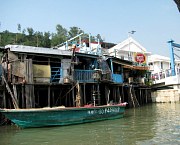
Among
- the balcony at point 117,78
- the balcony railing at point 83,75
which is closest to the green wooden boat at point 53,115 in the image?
the balcony railing at point 83,75

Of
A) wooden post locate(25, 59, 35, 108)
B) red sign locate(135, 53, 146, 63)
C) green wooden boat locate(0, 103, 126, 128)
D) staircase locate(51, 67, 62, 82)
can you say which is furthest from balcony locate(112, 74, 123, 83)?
red sign locate(135, 53, 146, 63)

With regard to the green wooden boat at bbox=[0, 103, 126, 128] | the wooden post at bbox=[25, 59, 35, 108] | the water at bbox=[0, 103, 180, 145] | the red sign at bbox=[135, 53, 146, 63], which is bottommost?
the water at bbox=[0, 103, 180, 145]

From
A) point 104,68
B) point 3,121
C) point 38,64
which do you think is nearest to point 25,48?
point 38,64

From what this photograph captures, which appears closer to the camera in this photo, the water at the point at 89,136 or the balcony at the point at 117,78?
the water at the point at 89,136

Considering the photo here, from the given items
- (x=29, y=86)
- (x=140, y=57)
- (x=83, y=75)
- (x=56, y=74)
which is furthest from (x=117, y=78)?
(x=140, y=57)

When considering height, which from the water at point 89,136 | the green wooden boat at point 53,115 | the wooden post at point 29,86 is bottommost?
the water at point 89,136

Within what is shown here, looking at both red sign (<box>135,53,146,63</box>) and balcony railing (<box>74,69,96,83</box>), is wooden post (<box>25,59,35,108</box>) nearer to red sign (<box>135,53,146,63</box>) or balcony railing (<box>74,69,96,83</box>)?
balcony railing (<box>74,69,96,83</box>)

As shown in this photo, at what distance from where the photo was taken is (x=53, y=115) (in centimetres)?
1320

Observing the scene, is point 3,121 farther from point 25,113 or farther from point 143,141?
point 143,141

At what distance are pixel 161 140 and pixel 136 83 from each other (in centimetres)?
1824

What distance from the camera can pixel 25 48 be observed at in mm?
16438

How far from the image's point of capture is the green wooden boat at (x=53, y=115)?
496 inches

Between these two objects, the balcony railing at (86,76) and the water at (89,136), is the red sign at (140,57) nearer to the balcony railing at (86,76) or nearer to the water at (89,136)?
the balcony railing at (86,76)

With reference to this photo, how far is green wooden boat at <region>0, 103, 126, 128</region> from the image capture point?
12602mm
